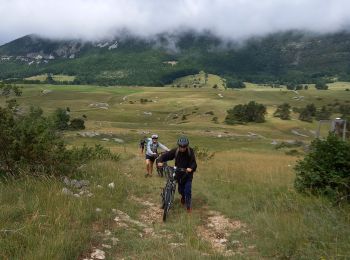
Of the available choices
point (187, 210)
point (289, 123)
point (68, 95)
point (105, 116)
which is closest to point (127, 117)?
point (105, 116)

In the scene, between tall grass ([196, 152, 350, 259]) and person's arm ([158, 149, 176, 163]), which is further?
person's arm ([158, 149, 176, 163])

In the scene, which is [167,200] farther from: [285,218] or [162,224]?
[285,218]

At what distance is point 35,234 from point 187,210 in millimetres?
5642

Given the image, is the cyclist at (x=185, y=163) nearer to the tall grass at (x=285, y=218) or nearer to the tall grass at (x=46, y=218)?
the tall grass at (x=285, y=218)

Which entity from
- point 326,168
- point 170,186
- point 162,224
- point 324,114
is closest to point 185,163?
point 170,186

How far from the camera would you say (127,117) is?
120m

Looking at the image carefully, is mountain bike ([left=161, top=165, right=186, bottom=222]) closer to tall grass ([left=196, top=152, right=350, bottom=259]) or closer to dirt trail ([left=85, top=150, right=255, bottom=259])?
dirt trail ([left=85, top=150, right=255, bottom=259])

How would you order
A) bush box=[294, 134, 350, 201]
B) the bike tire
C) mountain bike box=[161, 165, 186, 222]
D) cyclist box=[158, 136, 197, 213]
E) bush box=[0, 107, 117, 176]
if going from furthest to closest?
bush box=[0, 107, 117, 176], cyclist box=[158, 136, 197, 213], mountain bike box=[161, 165, 186, 222], bush box=[294, 134, 350, 201], the bike tire

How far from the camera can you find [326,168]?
11.8 meters

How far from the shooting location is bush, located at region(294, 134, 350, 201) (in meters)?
11.3

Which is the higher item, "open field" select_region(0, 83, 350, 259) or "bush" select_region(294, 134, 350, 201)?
"bush" select_region(294, 134, 350, 201)

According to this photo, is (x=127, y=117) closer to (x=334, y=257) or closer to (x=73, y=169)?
(x=73, y=169)

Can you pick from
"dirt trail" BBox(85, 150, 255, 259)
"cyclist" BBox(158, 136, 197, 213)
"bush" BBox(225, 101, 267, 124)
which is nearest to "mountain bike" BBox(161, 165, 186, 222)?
"cyclist" BBox(158, 136, 197, 213)

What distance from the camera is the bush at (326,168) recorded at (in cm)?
1126
